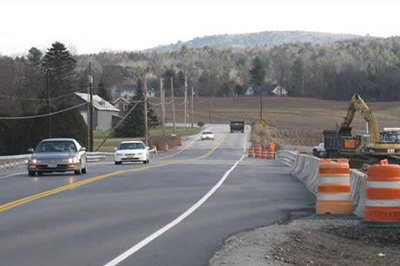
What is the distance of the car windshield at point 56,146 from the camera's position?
3045 centimetres

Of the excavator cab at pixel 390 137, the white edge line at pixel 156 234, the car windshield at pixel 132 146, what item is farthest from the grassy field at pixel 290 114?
the white edge line at pixel 156 234

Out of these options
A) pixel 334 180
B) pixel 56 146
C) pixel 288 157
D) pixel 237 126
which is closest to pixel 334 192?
pixel 334 180

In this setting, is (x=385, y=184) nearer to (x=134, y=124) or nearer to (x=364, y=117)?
(x=364, y=117)

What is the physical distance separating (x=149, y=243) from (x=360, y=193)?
18.3 feet

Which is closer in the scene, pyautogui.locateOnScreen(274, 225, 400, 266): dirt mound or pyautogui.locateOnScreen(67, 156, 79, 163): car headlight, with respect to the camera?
pyautogui.locateOnScreen(274, 225, 400, 266): dirt mound

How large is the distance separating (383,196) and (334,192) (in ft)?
6.09

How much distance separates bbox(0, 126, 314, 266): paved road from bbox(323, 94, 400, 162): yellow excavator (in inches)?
440

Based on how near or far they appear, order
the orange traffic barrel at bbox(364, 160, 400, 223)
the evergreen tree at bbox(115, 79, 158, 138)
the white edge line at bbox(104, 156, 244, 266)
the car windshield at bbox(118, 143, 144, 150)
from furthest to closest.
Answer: the evergreen tree at bbox(115, 79, 158, 138) < the car windshield at bbox(118, 143, 144, 150) < the orange traffic barrel at bbox(364, 160, 400, 223) < the white edge line at bbox(104, 156, 244, 266)

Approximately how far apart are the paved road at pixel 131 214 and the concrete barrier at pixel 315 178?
43 cm

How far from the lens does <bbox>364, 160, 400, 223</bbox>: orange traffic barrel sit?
14.5 metres

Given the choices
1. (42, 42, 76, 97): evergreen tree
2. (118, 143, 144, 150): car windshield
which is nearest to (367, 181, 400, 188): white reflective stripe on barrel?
(118, 143, 144, 150): car windshield

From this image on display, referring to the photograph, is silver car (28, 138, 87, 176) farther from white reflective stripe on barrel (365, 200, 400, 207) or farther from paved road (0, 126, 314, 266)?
white reflective stripe on barrel (365, 200, 400, 207)

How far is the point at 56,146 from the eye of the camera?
30.8 meters

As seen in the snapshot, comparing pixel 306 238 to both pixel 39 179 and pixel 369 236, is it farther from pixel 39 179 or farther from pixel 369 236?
pixel 39 179
